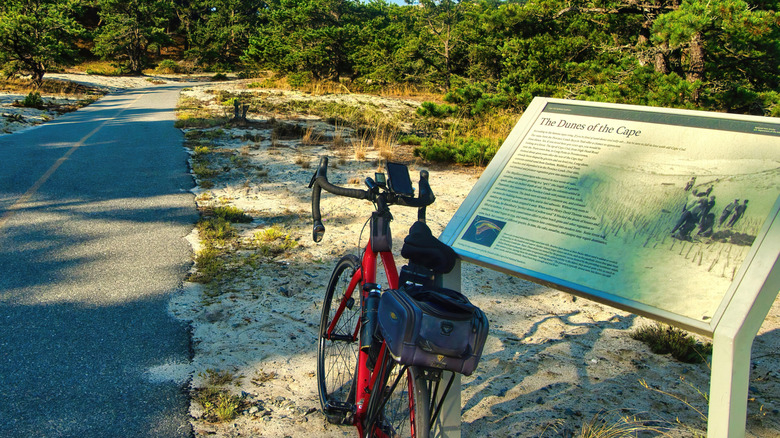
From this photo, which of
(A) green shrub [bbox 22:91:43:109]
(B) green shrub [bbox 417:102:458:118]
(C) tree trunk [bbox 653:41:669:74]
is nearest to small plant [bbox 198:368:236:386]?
(B) green shrub [bbox 417:102:458:118]

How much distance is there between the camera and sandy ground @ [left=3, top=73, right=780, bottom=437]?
293 cm

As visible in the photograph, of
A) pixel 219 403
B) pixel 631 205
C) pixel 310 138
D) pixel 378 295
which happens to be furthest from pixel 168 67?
pixel 631 205

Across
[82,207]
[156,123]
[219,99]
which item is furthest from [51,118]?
[82,207]

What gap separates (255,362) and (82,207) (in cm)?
Answer: 452

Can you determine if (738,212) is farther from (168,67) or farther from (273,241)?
(168,67)

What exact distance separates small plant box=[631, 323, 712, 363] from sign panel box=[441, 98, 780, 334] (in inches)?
81.1

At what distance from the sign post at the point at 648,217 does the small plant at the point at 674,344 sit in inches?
81.2

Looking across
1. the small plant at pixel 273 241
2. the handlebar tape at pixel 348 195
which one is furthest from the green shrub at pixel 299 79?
the handlebar tape at pixel 348 195

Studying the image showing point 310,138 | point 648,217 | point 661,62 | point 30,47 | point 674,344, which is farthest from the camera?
point 30,47

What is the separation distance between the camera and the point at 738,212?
192 cm

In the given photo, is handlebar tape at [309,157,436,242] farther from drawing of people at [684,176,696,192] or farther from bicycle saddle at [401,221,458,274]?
drawing of people at [684,176,696,192]

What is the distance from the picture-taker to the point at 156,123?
47.6ft

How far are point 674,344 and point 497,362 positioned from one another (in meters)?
1.32

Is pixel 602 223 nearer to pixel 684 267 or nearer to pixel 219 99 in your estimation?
A: pixel 684 267
